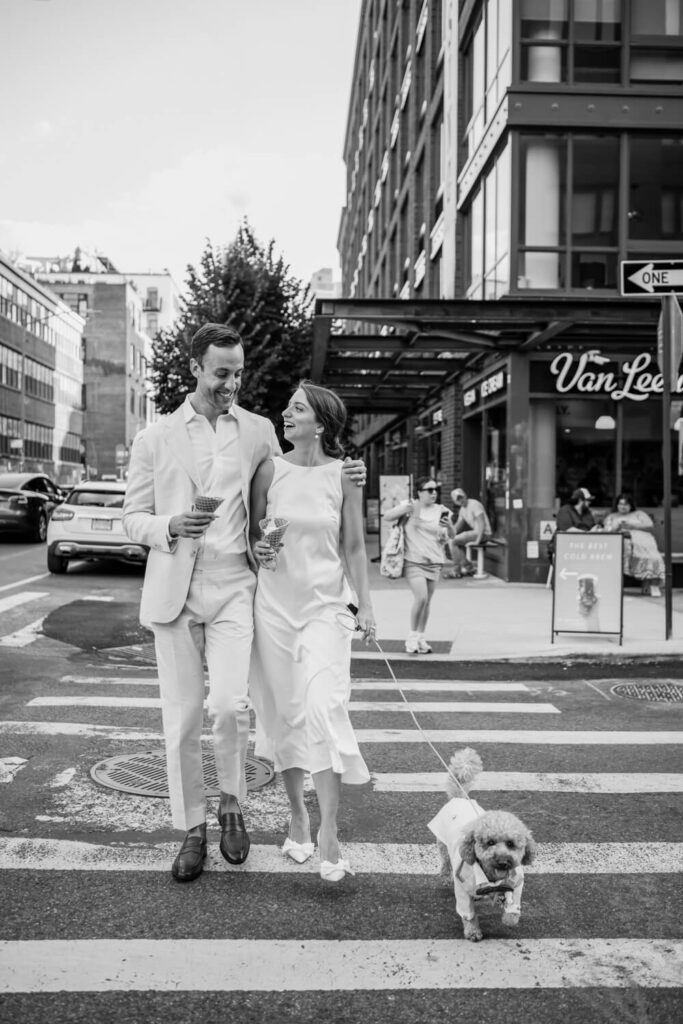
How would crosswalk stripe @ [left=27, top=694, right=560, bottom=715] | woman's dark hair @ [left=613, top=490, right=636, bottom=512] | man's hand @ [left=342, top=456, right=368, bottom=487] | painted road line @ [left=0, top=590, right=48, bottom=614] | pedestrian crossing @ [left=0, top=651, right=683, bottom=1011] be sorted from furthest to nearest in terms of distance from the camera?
woman's dark hair @ [left=613, top=490, right=636, bottom=512], painted road line @ [left=0, top=590, right=48, bottom=614], crosswalk stripe @ [left=27, top=694, right=560, bottom=715], man's hand @ [left=342, top=456, right=368, bottom=487], pedestrian crossing @ [left=0, top=651, right=683, bottom=1011]

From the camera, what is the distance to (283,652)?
4137 millimetres

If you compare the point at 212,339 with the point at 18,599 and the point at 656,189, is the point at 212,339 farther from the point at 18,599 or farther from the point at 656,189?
the point at 656,189

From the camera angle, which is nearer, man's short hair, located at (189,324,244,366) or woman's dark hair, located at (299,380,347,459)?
man's short hair, located at (189,324,244,366)

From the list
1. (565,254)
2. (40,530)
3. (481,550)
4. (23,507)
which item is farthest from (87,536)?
(40,530)

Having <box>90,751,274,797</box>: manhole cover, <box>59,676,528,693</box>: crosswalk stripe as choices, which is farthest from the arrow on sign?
<box>90,751,274,797</box>: manhole cover

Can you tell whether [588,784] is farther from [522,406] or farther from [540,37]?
[540,37]

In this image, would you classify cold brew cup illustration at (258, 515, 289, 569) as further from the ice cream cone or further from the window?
the window

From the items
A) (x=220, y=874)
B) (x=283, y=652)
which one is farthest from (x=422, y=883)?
(x=283, y=652)

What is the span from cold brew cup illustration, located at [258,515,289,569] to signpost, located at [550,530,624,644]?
689 centimetres

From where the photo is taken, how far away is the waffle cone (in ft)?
12.4

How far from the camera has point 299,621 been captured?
4.15 m

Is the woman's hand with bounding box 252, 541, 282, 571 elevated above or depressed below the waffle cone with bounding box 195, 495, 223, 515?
below

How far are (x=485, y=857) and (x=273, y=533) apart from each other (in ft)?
4.75

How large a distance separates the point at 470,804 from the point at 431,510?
662 centimetres
